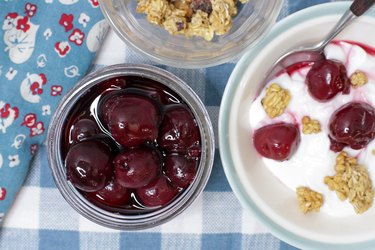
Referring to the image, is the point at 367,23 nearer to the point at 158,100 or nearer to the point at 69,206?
the point at 158,100

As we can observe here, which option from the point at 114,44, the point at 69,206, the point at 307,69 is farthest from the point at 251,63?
the point at 69,206

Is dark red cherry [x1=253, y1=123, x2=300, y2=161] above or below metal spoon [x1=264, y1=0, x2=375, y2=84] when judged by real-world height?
below

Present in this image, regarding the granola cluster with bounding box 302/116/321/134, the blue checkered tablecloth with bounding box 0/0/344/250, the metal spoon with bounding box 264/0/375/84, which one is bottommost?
the blue checkered tablecloth with bounding box 0/0/344/250

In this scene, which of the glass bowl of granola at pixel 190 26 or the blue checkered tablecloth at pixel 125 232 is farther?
the blue checkered tablecloth at pixel 125 232

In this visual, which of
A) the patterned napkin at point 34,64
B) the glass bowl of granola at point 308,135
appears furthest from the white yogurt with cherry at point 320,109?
the patterned napkin at point 34,64

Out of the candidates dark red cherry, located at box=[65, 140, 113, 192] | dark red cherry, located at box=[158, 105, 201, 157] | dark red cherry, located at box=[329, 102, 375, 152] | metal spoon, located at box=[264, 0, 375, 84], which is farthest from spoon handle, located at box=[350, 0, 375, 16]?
dark red cherry, located at box=[65, 140, 113, 192]

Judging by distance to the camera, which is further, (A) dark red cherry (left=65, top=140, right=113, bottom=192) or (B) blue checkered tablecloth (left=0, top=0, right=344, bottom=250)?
(B) blue checkered tablecloth (left=0, top=0, right=344, bottom=250)

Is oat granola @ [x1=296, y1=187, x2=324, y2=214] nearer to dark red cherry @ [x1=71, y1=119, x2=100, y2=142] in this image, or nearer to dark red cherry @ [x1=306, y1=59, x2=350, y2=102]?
dark red cherry @ [x1=306, y1=59, x2=350, y2=102]

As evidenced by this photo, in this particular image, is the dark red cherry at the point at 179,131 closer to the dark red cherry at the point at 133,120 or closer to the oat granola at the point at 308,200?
the dark red cherry at the point at 133,120
